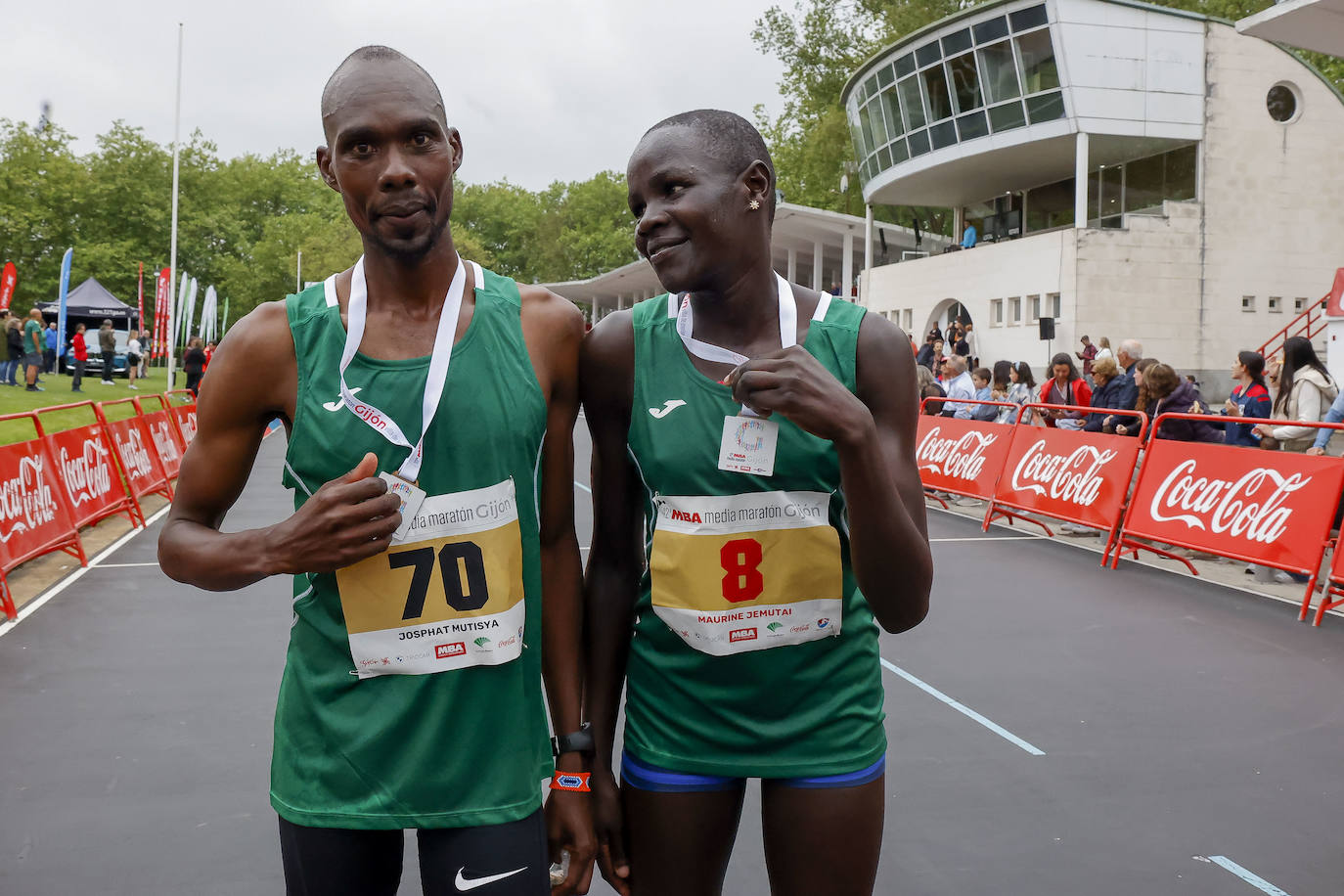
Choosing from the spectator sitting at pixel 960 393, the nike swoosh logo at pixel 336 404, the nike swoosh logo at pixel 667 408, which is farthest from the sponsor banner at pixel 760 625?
the spectator sitting at pixel 960 393

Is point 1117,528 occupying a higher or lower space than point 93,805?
higher

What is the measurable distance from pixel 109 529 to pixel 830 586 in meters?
11.5

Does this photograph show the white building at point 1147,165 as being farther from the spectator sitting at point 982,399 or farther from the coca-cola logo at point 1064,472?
the coca-cola logo at point 1064,472

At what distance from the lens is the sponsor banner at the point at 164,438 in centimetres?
1456

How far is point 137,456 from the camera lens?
44.3 feet

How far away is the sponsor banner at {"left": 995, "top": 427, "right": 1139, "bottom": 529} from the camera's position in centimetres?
1067

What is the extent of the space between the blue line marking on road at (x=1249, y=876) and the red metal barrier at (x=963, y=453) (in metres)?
8.39

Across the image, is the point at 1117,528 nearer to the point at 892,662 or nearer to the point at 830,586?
the point at 892,662

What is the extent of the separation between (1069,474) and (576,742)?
1021 centimetres

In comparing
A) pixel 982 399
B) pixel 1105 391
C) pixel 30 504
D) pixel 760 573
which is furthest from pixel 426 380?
pixel 982 399

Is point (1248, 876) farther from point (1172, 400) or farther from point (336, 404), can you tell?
point (1172, 400)

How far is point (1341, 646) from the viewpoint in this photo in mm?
7340

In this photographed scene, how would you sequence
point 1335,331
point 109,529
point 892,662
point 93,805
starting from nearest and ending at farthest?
1. point 93,805
2. point 892,662
3. point 109,529
4. point 1335,331

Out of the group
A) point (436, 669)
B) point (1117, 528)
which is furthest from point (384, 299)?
point (1117, 528)
